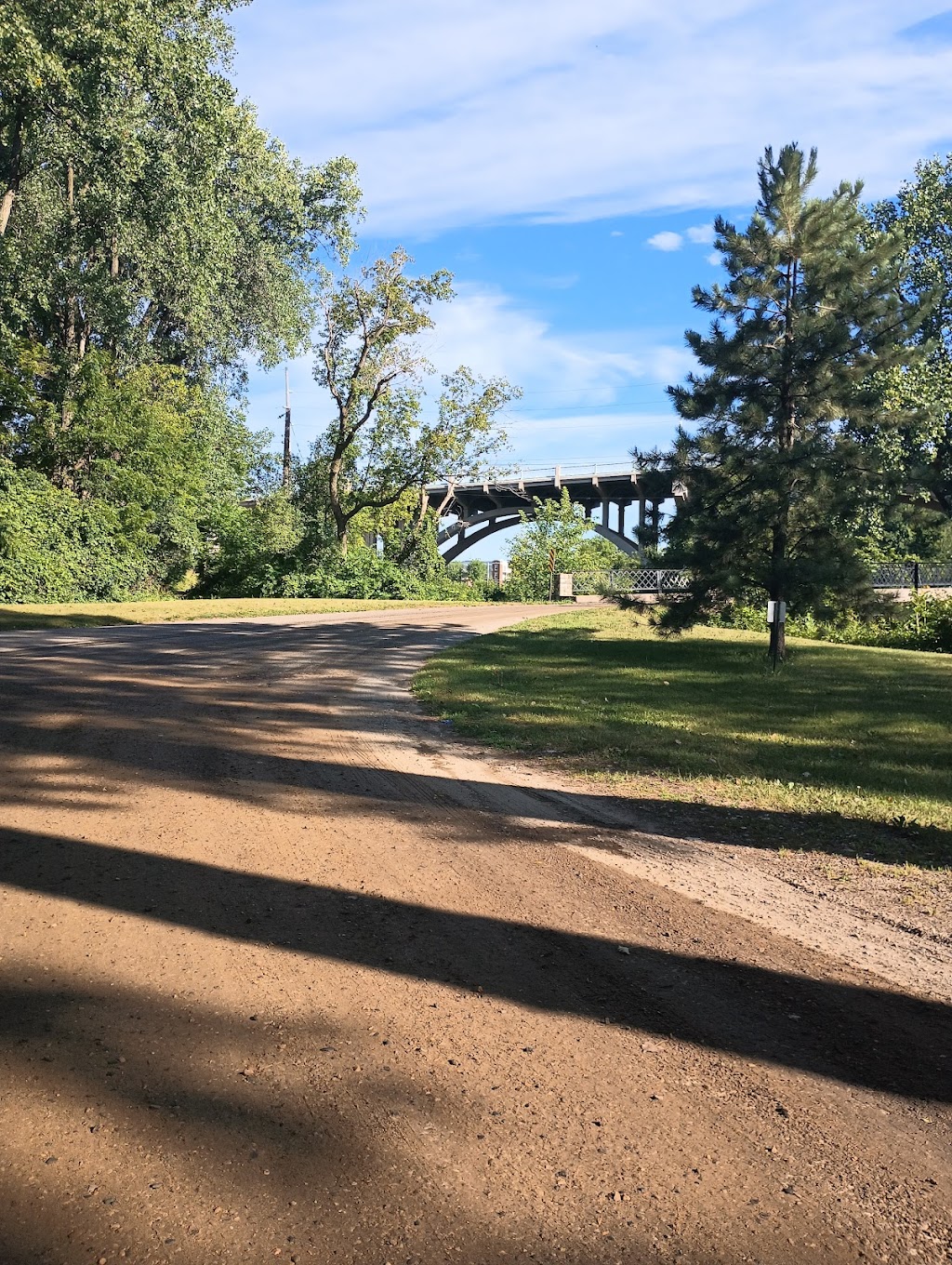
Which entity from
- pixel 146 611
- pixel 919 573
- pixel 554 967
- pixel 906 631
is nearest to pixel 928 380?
pixel 919 573

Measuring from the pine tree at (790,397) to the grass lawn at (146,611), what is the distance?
14.1m

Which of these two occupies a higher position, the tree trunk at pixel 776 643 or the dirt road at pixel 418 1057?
the tree trunk at pixel 776 643

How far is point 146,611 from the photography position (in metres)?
25.3

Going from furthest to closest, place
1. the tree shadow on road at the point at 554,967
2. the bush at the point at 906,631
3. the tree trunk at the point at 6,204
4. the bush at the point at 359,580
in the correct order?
the bush at the point at 359,580 < the tree trunk at the point at 6,204 < the bush at the point at 906,631 < the tree shadow on road at the point at 554,967

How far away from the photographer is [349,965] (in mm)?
3750

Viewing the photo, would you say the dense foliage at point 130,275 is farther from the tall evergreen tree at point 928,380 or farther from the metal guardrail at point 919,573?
the metal guardrail at point 919,573

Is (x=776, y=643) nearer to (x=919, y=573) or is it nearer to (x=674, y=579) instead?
(x=674, y=579)

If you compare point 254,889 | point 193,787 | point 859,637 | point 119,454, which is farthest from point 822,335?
point 119,454

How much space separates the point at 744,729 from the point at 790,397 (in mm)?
7307

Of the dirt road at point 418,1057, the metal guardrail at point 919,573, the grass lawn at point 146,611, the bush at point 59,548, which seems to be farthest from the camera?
the metal guardrail at point 919,573

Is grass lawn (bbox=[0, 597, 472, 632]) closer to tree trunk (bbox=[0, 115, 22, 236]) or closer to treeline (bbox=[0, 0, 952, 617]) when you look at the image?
treeline (bbox=[0, 0, 952, 617])

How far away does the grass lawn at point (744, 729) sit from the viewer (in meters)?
6.43

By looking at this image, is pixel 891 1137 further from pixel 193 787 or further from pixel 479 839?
pixel 193 787

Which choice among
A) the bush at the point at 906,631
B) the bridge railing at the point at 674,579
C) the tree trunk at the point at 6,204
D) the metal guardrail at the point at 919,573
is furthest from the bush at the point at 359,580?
the metal guardrail at the point at 919,573
